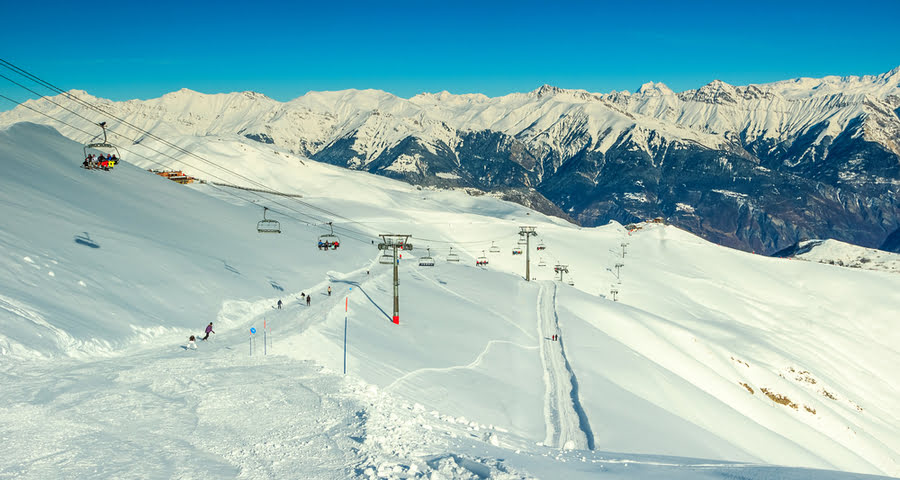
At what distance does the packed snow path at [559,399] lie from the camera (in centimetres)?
2973

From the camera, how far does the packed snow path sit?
29.7m

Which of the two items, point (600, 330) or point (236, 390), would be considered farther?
point (600, 330)

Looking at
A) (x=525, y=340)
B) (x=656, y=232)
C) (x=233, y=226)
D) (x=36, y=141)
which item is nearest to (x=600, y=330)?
(x=525, y=340)

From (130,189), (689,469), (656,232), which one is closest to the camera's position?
(689,469)

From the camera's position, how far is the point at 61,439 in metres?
18.0

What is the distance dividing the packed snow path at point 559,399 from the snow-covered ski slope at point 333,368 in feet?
0.78

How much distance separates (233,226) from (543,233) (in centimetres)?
10571

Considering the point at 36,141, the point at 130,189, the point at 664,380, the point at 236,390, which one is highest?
the point at 36,141

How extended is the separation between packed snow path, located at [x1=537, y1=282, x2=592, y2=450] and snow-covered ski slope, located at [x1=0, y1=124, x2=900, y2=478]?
0.24 meters

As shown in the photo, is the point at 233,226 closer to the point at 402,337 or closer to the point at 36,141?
the point at 36,141

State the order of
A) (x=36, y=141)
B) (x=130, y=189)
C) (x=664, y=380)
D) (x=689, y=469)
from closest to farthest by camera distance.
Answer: (x=689, y=469) → (x=664, y=380) → (x=130, y=189) → (x=36, y=141)

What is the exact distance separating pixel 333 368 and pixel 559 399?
48.6 ft

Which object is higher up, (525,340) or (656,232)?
(656,232)

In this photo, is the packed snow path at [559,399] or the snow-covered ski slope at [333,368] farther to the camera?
the packed snow path at [559,399]
